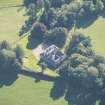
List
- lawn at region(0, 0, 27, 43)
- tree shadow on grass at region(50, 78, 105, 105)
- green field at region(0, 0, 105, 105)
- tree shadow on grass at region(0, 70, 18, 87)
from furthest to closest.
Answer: lawn at region(0, 0, 27, 43)
tree shadow on grass at region(0, 70, 18, 87)
green field at region(0, 0, 105, 105)
tree shadow on grass at region(50, 78, 105, 105)

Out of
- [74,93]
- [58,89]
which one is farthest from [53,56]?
[74,93]

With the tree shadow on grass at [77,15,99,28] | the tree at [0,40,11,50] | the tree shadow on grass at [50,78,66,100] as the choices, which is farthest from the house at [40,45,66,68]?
the tree shadow on grass at [77,15,99,28]

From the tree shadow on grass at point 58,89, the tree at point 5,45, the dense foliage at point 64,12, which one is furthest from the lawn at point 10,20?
the tree shadow on grass at point 58,89

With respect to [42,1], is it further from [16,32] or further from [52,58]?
[52,58]

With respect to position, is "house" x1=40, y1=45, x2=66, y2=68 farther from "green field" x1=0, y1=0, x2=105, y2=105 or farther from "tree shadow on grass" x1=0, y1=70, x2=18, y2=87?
"tree shadow on grass" x1=0, y1=70, x2=18, y2=87

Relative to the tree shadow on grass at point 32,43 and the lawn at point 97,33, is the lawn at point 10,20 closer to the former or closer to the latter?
the tree shadow on grass at point 32,43

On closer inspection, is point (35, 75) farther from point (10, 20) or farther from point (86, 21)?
point (86, 21)
